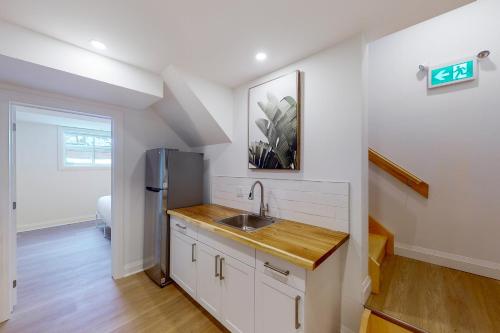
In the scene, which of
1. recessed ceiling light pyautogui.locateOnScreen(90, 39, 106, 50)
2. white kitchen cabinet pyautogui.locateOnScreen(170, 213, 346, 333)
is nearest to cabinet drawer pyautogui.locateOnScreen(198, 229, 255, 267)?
white kitchen cabinet pyautogui.locateOnScreen(170, 213, 346, 333)

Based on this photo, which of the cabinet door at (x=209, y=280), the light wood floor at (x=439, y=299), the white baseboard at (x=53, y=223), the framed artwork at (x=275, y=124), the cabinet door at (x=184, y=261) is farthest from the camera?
the white baseboard at (x=53, y=223)

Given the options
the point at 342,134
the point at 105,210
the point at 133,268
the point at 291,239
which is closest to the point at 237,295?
the point at 291,239

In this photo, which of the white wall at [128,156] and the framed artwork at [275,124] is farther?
the white wall at [128,156]

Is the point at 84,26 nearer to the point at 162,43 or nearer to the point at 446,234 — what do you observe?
the point at 162,43

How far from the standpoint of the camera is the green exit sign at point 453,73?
76.4 inches

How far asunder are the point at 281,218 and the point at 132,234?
6.44ft

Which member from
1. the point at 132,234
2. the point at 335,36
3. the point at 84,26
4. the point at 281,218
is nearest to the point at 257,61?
the point at 335,36

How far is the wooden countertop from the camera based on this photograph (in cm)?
110

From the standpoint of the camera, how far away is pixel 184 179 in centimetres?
236

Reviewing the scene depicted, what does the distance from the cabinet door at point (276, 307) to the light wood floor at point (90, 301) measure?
0.63m

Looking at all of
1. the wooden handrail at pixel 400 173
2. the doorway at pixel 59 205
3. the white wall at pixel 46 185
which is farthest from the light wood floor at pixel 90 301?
the wooden handrail at pixel 400 173

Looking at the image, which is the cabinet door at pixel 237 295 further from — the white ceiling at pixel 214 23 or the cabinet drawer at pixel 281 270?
the white ceiling at pixel 214 23

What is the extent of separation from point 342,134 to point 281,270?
1086 millimetres

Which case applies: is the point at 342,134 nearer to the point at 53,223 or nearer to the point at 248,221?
the point at 248,221
